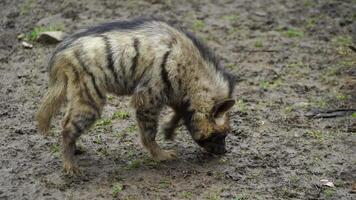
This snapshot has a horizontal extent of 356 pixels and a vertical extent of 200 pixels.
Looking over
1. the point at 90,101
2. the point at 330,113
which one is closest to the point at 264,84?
the point at 330,113

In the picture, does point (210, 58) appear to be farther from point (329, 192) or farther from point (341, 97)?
point (341, 97)

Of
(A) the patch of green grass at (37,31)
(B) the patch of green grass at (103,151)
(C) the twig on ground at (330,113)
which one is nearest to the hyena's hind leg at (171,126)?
(B) the patch of green grass at (103,151)

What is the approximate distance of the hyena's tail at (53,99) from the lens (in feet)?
19.3

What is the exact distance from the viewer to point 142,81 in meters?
5.97

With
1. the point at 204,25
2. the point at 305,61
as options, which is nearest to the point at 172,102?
the point at 305,61

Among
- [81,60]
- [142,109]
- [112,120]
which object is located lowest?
[112,120]

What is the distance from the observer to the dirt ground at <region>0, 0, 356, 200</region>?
19.0 ft

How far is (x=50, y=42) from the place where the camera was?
357 inches

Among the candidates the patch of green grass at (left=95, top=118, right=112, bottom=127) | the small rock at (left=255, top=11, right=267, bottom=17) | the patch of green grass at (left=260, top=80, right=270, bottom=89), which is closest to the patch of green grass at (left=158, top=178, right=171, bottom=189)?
the patch of green grass at (left=95, top=118, right=112, bottom=127)

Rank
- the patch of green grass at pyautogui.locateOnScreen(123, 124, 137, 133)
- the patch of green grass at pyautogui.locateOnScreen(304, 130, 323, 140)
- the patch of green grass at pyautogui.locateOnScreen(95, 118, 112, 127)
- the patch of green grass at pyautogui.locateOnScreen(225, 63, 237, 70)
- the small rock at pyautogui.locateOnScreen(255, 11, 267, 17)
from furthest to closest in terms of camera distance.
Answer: the small rock at pyautogui.locateOnScreen(255, 11, 267, 17)
the patch of green grass at pyautogui.locateOnScreen(225, 63, 237, 70)
the patch of green grass at pyautogui.locateOnScreen(95, 118, 112, 127)
the patch of green grass at pyautogui.locateOnScreen(123, 124, 137, 133)
the patch of green grass at pyautogui.locateOnScreen(304, 130, 323, 140)

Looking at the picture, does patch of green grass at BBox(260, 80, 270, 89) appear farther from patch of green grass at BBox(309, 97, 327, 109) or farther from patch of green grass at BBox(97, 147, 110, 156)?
patch of green grass at BBox(97, 147, 110, 156)

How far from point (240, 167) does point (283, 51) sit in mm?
3321

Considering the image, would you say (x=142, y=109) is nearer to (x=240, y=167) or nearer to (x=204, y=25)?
(x=240, y=167)

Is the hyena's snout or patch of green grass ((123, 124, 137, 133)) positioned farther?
patch of green grass ((123, 124, 137, 133))
